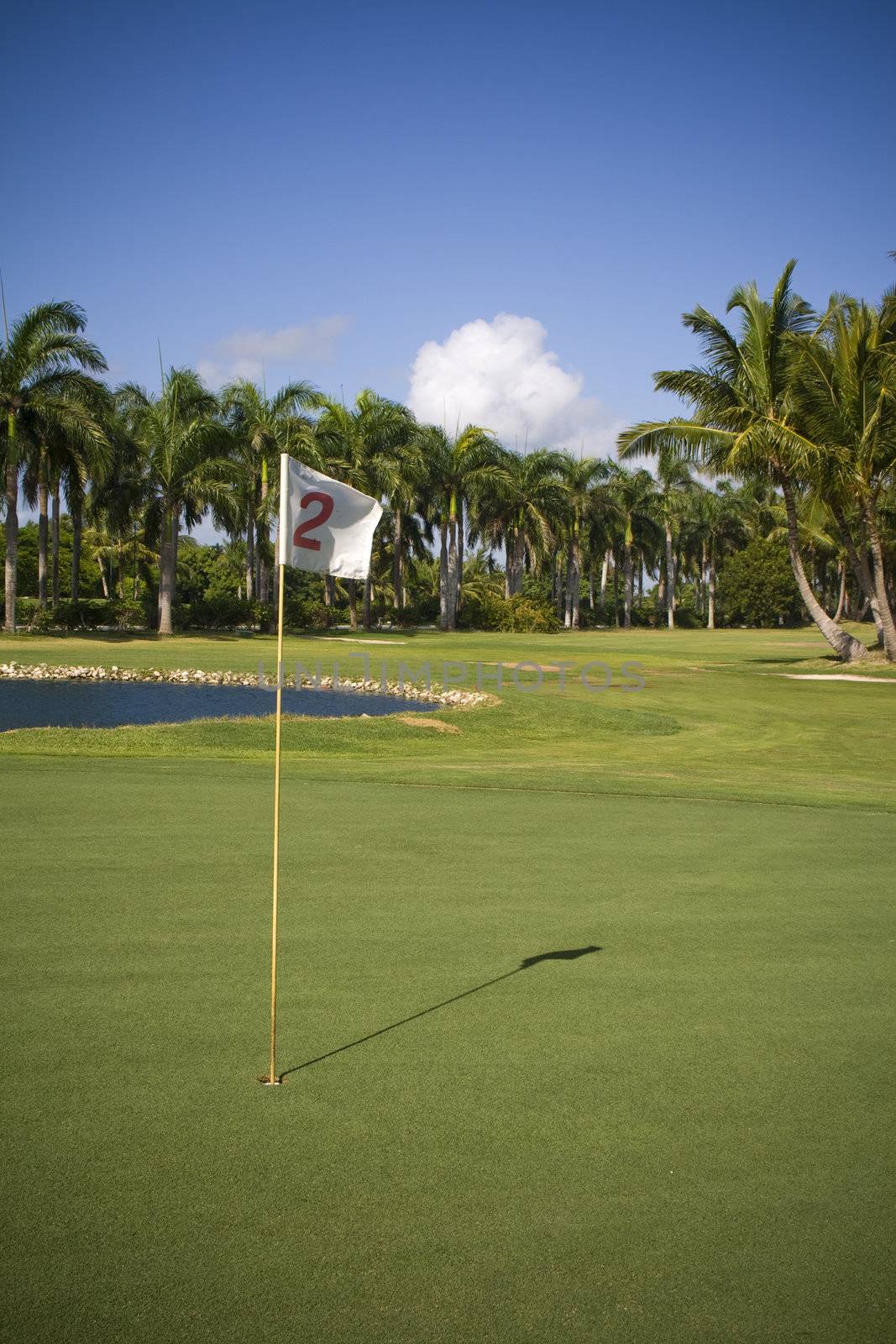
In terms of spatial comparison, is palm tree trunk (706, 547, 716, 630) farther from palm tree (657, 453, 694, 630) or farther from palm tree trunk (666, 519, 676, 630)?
palm tree (657, 453, 694, 630)

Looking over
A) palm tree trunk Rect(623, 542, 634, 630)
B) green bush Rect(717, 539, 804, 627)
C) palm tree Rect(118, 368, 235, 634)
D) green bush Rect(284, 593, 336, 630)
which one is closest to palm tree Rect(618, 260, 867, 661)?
palm tree Rect(118, 368, 235, 634)

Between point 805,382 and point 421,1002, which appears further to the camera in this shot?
point 805,382

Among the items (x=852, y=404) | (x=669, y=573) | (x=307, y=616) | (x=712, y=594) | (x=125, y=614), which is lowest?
(x=125, y=614)

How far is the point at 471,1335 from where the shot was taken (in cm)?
327

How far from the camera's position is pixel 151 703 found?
87.1ft

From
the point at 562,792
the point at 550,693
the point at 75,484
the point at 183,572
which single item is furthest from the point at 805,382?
the point at 183,572

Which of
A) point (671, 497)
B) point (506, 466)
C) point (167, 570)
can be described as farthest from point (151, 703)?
point (671, 497)

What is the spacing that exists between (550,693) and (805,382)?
46.9 ft

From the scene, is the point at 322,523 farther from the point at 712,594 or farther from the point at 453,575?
the point at 712,594

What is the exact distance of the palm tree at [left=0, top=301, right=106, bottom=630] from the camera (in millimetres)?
44500

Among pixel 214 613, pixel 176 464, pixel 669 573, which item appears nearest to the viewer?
pixel 176 464

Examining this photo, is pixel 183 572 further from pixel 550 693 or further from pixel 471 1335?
pixel 471 1335

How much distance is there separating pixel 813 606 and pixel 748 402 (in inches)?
286

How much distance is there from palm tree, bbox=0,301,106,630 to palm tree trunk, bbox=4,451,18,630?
3 centimetres
